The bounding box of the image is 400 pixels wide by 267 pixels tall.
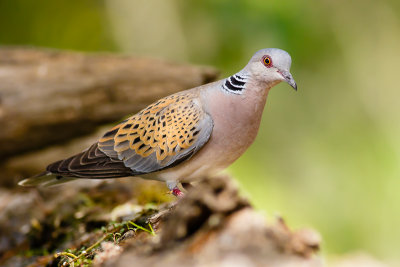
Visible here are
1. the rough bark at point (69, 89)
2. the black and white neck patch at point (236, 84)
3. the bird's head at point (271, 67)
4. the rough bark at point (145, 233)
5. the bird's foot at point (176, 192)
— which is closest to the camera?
the rough bark at point (145, 233)

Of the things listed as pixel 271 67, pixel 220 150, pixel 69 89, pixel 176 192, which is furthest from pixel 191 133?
pixel 69 89

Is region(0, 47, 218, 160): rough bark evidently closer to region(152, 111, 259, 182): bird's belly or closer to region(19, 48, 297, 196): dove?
region(19, 48, 297, 196): dove

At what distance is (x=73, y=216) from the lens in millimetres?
4164

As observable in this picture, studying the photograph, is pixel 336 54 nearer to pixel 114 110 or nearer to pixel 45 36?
pixel 114 110

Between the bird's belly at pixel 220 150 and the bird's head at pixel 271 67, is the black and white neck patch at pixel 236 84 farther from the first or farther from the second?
the bird's belly at pixel 220 150

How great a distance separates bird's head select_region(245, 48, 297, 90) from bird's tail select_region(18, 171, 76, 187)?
1639mm

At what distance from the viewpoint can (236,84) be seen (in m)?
3.18

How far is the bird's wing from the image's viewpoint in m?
3.19

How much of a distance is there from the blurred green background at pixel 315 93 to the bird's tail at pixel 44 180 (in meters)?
3.39

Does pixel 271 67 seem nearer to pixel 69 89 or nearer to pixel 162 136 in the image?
pixel 162 136

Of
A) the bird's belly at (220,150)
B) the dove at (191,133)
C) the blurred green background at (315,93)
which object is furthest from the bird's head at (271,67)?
the blurred green background at (315,93)

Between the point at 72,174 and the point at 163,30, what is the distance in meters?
5.60

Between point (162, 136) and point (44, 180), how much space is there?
1106 mm

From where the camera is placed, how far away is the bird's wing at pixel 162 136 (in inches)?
125
